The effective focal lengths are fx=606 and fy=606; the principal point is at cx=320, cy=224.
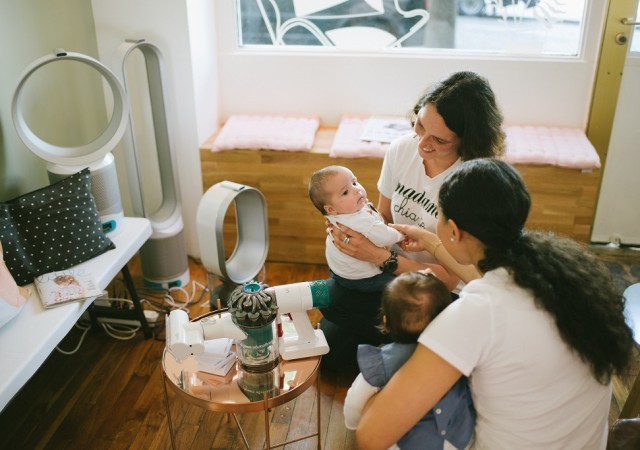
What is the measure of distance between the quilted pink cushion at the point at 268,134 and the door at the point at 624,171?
150 cm

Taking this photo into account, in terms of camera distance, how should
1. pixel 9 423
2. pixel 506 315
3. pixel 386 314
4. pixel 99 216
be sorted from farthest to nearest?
pixel 99 216 → pixel 9 423 → pixel 386 314 → pixel 506 315

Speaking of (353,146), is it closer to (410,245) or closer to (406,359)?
(410,245)

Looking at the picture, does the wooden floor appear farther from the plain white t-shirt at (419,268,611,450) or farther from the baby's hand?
the plain white t-shirt at (419,268,611,450)

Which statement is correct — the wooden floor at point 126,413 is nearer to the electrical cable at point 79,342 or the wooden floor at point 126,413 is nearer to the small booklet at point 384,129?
the electrical cable at point 79,342

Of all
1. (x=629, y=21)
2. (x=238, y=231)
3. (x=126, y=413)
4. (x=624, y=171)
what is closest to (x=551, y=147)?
(x=624, y=171)

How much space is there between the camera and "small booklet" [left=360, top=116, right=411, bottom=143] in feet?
9.39

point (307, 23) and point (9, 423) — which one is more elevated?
point (307, 23)

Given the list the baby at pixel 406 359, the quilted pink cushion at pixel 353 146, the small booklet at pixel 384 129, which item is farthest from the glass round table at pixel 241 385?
the small booklet at pixel 384 129

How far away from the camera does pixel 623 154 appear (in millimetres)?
3043

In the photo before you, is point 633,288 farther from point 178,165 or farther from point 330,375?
Answer: point 178,165

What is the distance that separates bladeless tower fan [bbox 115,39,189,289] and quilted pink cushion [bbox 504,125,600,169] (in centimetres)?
151

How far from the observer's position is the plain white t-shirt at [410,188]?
2.03 m

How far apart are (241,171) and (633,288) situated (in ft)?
5.83

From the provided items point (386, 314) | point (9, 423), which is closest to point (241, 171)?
point (9, 423)
